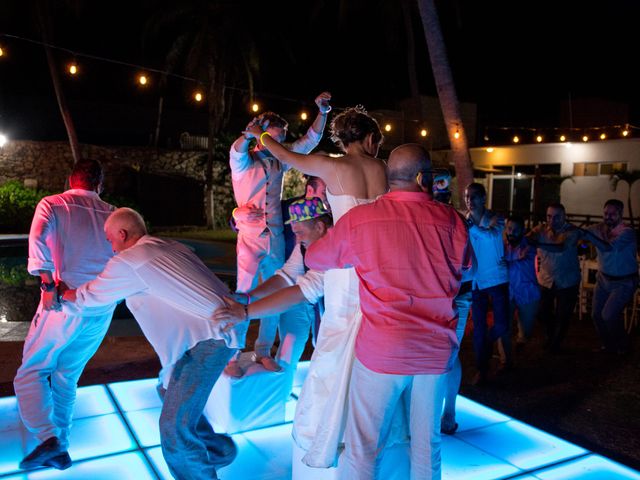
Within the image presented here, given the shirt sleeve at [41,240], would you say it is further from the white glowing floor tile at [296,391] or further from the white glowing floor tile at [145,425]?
the white glowing floor tile at [296,391]

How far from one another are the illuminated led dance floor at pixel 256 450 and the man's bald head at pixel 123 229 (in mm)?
1389

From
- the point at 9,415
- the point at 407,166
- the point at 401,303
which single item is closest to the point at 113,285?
the point at 401,303

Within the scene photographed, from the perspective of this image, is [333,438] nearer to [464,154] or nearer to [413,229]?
[413,229]

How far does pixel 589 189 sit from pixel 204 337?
1954 centimetres

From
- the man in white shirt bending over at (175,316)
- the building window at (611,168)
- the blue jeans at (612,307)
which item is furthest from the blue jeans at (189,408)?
the building window at (611,168)

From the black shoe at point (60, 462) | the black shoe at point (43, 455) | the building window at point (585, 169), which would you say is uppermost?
the building window at point (585, 169)

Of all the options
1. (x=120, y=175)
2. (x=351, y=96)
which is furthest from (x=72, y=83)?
(x=351, y=96)

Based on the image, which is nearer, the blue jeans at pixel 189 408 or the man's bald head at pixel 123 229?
the blue jeans at pixel 189 408

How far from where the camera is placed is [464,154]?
383 inches

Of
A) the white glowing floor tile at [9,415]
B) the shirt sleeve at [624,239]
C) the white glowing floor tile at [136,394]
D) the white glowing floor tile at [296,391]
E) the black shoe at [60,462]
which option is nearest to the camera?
the black shoe at [60,462]

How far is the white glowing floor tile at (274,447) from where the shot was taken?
3433 mm

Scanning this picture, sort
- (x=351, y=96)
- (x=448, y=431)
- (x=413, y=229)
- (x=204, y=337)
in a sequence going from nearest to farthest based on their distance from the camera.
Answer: (x=413, y=229) → (x=204, y=337) → (x=448, y=431) → (x=351, y=96)

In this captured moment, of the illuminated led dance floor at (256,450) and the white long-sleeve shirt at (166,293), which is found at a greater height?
the white long-sleeve shirt at (166,293)

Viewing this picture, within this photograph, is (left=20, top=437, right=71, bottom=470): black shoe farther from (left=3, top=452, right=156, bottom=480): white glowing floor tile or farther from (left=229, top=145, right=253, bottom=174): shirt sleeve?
(left=229, top=145, right=253, bottom=174): shirt sleeve
